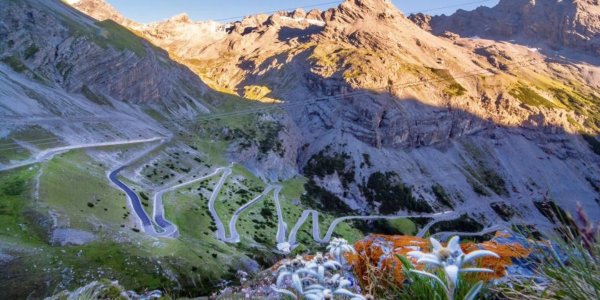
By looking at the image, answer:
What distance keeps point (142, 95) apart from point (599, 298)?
171 metres

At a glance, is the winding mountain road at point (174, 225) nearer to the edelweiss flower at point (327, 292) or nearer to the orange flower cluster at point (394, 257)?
the orange flower cluster at point (394, 257)

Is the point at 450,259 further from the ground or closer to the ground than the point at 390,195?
further from the ground

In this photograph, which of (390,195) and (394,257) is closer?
(394,257)

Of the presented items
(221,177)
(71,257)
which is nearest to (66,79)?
(221,177)

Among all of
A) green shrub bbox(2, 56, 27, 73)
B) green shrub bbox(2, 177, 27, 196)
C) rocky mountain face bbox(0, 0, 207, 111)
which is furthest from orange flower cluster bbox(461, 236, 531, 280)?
green shrub bbox(2, 56, 27, 73)

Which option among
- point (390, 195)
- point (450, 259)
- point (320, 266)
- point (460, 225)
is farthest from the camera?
point (390, 195)

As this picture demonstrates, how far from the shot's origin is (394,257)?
9.73 m

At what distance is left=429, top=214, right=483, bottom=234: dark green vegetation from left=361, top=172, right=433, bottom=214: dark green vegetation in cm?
Result: 1299

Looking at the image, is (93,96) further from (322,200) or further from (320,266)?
(320,266)

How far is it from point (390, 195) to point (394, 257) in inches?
7122

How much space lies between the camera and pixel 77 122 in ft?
369

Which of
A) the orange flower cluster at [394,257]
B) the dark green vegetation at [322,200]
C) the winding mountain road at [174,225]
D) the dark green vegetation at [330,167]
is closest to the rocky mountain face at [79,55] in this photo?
the winding mountain road at [174,225]

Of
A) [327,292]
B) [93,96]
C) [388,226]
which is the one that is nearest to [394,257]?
[327,292]

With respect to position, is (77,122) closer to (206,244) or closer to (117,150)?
(117,150)
